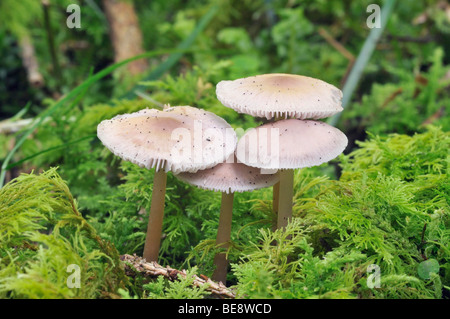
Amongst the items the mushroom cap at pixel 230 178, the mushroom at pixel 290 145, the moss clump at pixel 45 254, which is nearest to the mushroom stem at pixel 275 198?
the mushroom cap at pixel 230 178

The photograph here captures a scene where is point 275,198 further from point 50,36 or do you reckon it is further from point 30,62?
point 30,62

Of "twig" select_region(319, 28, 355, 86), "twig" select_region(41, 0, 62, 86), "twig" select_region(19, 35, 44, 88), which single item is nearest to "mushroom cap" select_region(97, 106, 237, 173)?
"twig" select_region(41, 0, 62, 86)

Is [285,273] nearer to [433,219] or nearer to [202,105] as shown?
[433,219]

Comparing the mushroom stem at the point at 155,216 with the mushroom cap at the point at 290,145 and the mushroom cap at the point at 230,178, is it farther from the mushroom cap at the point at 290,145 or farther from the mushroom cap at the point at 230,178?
the mushroom cap at the point at 290,145

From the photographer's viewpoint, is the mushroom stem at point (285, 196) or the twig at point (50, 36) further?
the twig at point (50, 36)

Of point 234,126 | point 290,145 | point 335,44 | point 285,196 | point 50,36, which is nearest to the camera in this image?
point 290,145

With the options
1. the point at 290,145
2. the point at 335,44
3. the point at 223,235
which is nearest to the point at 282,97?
the point at 290,145

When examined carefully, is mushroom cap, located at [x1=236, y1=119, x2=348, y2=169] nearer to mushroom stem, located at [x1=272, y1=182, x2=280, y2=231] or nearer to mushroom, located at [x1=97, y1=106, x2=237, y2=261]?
mushroom, located at [x1=97, y1=106, x2=237, y2=261]
